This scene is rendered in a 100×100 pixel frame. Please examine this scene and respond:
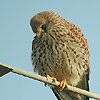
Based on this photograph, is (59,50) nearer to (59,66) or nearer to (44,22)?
(59,66)

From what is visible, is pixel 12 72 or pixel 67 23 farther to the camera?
pixel 67 23

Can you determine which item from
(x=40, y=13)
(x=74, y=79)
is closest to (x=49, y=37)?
(x=40, y=13)

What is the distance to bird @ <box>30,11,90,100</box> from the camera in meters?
5.61

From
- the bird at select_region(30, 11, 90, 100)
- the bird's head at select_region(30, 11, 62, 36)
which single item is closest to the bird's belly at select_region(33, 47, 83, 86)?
the bird at select_region(30, 11, 90, 100)

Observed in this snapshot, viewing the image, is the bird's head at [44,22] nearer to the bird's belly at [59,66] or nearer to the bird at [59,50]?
the bird at [59,50]

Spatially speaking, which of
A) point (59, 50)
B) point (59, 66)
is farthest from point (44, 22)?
point (59, 66)

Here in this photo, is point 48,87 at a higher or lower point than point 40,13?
lower

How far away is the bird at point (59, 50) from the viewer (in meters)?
5.61

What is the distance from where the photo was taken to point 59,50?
219 inches

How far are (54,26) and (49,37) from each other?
0.33 metres

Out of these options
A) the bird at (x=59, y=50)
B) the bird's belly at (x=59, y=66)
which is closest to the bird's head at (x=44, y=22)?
the bird at (x=59, y=50)

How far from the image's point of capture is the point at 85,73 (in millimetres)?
6137

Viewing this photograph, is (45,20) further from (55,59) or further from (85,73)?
(85,73)

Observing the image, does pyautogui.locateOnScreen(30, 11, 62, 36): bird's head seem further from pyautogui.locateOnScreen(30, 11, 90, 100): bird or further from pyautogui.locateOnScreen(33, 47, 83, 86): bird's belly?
pyautogui.locateOnScreen(33, 47, 83, 86): bird's belly
